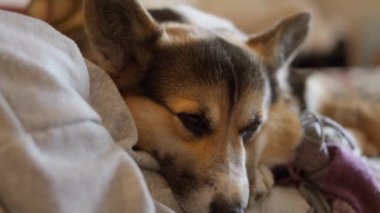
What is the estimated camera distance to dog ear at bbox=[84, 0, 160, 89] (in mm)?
928

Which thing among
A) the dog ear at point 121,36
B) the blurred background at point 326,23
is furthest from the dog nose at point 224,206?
the blurred background at point 326,23

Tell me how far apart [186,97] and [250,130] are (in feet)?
0.53

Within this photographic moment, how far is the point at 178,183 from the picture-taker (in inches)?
36.2

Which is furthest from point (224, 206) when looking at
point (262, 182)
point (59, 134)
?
point (59, 134)

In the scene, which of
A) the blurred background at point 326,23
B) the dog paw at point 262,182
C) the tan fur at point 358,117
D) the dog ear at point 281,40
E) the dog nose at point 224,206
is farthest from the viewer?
the blurred background at point 326,23

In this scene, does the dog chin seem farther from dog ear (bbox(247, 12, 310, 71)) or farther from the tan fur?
the tan fur

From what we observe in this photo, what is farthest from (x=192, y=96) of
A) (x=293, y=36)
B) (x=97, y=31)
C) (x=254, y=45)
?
(x=293, y=36)

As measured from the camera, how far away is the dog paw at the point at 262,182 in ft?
3.18

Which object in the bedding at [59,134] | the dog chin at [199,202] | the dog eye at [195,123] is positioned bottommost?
the dog chin at [199,202]

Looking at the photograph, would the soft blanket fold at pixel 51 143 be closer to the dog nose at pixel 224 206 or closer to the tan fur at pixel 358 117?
the dog nose at pixel 224 206

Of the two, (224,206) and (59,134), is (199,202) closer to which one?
(224,206)

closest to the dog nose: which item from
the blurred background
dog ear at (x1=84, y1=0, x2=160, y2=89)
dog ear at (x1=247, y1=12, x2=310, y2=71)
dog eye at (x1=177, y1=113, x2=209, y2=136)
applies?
dog eye at (x1=177, y1=113, x2=209, y2=136)

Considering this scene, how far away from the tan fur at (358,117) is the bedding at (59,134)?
97 cm

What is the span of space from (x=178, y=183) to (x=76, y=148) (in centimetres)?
31
